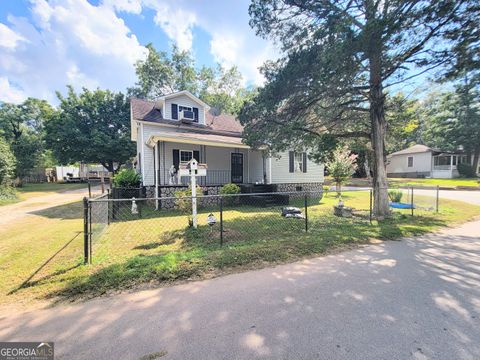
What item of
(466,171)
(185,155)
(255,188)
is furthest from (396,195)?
(466,171)

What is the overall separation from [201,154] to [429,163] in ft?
110

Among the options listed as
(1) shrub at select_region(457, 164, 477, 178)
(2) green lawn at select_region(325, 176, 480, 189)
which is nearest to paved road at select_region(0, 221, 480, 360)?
(2) green lawn at select_region(325, 176, 480, 189)

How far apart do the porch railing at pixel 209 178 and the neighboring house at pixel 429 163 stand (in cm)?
2891

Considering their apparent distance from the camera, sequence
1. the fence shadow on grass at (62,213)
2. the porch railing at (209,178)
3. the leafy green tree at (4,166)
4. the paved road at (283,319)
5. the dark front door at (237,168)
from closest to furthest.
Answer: the paved road at (283,319) → the fence shadow on grass at (62,213) → the porch railing at (209,178) → the leafy green tree at (4,166) → the dark front door at (237,168)

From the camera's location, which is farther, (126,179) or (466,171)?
(466,171)

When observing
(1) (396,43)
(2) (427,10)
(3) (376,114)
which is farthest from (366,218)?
(2) (427,10)

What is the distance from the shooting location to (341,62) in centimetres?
664

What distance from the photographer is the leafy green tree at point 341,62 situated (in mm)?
6141

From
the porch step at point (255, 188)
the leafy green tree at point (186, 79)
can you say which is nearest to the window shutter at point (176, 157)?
the porch step at point (255, 188)

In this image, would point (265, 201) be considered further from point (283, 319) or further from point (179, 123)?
point (283, 319)

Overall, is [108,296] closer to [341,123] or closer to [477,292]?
[477,292]

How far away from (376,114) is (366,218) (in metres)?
4.04

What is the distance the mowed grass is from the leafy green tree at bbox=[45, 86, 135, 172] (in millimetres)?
17502

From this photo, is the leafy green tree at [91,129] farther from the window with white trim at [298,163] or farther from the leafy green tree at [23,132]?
the window with white trim at [298,163]
